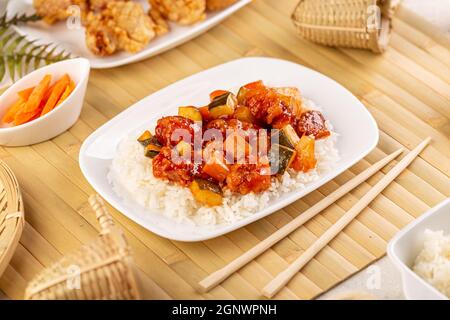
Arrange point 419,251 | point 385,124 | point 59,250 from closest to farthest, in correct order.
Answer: point 419,251 → point 59,250 → point 385,124

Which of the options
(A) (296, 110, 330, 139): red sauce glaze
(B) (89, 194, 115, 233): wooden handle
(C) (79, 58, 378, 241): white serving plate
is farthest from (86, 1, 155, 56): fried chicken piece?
(B) (89, 194, 115, 233): wooden handle

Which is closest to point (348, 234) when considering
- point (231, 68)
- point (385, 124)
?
point (385, 124)

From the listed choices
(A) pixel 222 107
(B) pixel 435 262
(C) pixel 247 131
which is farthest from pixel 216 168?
(B) pixel 435 262

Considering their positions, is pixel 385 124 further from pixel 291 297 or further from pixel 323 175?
pixel 291 297

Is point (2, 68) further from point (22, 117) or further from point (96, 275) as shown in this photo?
point (96, 275)

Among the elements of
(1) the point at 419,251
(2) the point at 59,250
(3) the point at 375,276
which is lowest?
(2) the point at 59,250

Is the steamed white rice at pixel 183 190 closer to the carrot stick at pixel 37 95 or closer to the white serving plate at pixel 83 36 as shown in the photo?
the carrot stick at pixel 37 95
